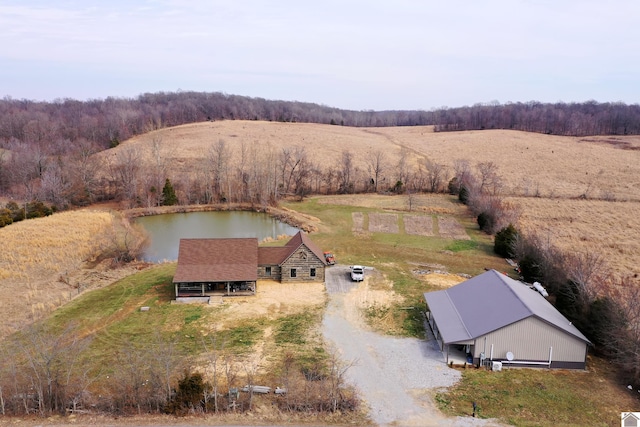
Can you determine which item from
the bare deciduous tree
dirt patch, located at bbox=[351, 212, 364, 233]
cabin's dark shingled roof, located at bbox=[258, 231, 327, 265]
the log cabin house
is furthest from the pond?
the bare deciduous tree

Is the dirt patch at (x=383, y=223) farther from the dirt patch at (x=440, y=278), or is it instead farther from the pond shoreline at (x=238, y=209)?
the dirt patch at (x=440, y=278)

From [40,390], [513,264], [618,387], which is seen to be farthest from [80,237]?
[618,387]

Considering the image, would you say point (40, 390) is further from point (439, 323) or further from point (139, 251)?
point (139, 251)

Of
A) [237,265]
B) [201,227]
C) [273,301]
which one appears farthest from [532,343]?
[201,227]

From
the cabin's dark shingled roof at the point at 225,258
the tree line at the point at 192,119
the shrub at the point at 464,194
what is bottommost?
the cabin's dark shingled roof at the point at 225,258

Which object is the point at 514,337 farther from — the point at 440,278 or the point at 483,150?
the point at 483,150

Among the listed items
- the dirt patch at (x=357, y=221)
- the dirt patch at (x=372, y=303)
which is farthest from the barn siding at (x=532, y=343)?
the dirt patch at (x=357, y=221)

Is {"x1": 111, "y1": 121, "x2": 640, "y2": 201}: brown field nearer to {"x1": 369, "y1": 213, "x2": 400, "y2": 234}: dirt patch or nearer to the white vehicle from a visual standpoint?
{"x1": 369, "y1": 213, "x2": 400, "y2": 234}: dirt patch
